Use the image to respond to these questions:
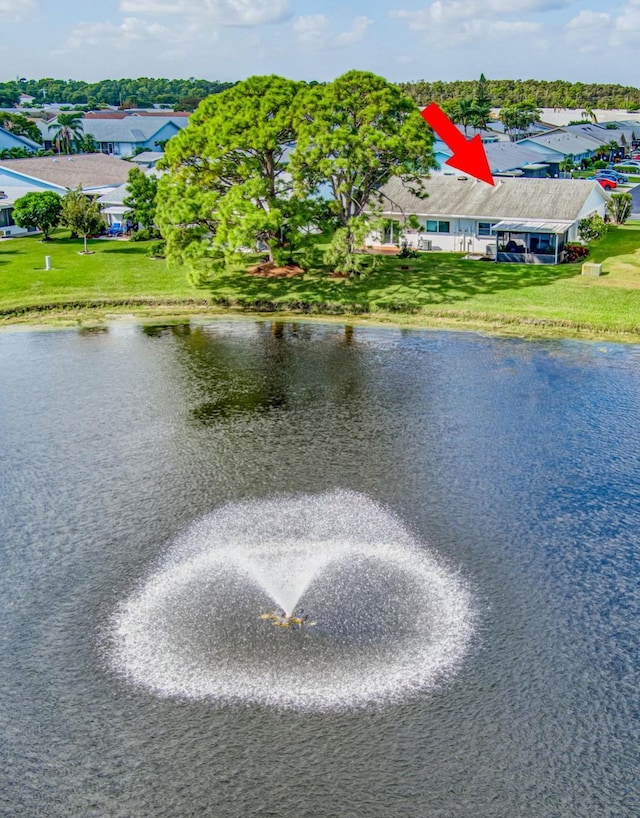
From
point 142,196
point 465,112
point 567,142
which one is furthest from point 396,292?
point 465,112

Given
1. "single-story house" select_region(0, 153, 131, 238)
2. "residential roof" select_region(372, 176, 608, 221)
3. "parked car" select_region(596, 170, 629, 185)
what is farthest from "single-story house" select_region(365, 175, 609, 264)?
"parked car" select_region(596, 170, 629, 185)

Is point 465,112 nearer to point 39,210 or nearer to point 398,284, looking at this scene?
point 39,210

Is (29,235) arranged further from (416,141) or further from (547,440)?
(547,440)

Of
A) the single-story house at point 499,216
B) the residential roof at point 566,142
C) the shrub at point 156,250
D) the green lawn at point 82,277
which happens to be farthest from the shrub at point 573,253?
the residential roof at point 566,142

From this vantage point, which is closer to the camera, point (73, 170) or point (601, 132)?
point (73, 170)

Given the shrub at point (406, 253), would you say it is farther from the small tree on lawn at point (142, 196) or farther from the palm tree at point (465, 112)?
the palm tree at point (465, 112)

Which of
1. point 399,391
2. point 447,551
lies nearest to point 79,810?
point 447,551
